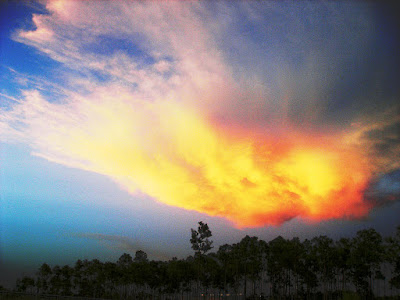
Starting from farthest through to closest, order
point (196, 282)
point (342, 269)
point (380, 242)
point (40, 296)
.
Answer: point (196, 282) → point (342, 269) → point (380, 242) → point (40, 296)

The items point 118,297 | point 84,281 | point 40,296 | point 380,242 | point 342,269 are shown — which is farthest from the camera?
point 84,281

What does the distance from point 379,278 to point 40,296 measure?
159ft

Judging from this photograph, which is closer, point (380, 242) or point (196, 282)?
point (380, 242)

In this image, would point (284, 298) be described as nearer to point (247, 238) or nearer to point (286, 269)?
point (286, 269)

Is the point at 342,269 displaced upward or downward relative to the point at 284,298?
upward

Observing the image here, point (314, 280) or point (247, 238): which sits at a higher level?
point (247, 238)

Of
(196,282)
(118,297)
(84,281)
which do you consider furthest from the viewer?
(84,281)

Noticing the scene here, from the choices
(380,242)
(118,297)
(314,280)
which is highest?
(380,242)

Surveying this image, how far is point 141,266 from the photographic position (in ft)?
252

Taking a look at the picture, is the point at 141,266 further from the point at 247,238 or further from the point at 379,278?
the point at 379,278

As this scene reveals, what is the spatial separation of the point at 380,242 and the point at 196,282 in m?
36.0

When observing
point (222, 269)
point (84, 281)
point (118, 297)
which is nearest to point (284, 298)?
point (222, 269)

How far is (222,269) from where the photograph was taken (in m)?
72.5

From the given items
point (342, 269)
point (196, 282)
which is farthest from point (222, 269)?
point (342, 269)
